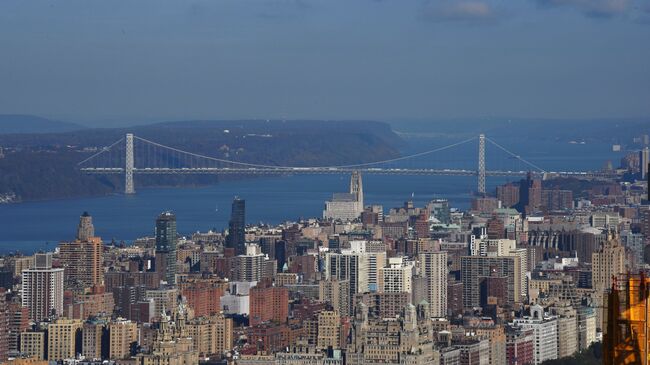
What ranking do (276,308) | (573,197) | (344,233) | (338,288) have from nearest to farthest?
(276,308) < (338,288) < (344,233) < (573,197)

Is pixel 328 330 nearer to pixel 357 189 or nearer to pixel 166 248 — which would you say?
pixel 166 248

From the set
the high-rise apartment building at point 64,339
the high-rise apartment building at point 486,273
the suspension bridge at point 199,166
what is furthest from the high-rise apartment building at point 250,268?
the suspension bridge at point 199,166

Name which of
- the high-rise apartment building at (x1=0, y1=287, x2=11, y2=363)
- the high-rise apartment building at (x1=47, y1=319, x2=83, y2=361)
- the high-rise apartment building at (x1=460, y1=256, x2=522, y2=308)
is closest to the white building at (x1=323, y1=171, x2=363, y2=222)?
the high-rise apartment building at (x1=460, y1=256, x2=522, y2=308)

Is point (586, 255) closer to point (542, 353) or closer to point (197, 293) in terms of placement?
point (197, 293)

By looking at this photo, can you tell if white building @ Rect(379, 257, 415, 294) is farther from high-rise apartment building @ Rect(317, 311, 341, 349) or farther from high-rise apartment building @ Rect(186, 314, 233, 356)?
high-rise apartment building @ Rect(317, 311, 341, 349)

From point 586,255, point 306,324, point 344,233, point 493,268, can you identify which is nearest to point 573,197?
point 344,233

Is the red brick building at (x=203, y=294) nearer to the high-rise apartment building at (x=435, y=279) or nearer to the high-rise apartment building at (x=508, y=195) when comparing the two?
the high-rise apartment building at (x=435, y=279)
